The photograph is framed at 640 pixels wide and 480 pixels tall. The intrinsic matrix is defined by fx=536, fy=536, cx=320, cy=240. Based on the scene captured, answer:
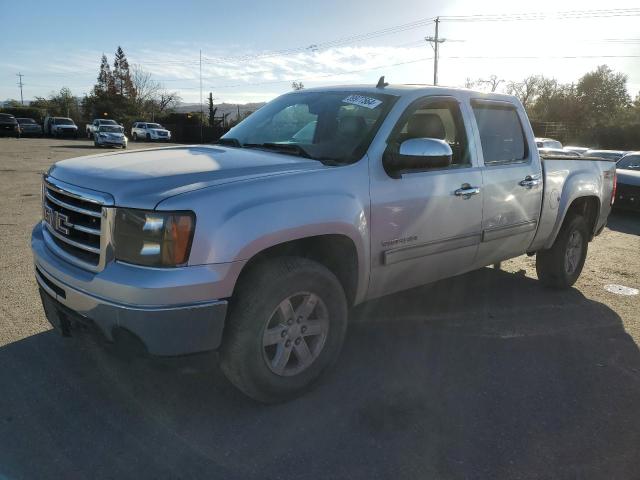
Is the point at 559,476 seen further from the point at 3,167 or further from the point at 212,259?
the point at 3,167

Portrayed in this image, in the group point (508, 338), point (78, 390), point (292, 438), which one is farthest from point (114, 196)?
point (508, 338)

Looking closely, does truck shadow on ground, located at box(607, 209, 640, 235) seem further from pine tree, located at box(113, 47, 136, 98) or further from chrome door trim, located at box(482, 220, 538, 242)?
pine tree, located at box(113, 47, 136, 98)

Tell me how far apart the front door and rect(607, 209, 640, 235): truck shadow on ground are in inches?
274

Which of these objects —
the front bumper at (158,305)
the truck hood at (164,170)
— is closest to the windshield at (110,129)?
the truck hood at (164,170)

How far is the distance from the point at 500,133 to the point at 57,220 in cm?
359

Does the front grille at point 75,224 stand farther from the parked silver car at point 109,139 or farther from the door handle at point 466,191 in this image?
the parked silver car at point 109,139

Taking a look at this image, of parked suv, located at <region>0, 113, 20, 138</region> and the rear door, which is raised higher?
parked suv, located at <region>0, 113, 20, 138</region>

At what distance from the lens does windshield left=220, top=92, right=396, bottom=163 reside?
3590 millimetres

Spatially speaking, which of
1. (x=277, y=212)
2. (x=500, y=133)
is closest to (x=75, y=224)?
(x=277, y=212)

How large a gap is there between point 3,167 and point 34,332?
15208 mm

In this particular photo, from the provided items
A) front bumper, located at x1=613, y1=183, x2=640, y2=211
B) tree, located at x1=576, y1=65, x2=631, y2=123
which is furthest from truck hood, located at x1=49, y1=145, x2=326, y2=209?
tree, located at x1=576, y1=65, x2=631, y2=123

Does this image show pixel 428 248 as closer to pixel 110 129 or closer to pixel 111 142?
pixel 111 142

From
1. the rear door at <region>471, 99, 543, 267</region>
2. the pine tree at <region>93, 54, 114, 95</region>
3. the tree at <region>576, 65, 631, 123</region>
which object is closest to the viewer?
the rear door at <region>471, 99, 543, 267</region>

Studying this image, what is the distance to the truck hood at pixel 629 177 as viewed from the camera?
11.3 m
